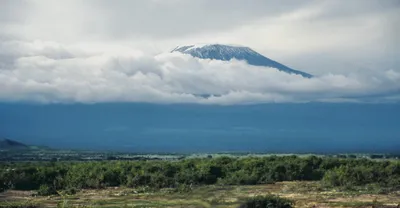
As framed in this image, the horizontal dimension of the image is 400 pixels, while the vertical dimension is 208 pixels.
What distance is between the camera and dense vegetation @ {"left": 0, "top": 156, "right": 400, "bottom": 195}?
164 feet

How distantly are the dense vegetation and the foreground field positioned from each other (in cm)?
245

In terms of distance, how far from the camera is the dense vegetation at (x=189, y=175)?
50.0 m

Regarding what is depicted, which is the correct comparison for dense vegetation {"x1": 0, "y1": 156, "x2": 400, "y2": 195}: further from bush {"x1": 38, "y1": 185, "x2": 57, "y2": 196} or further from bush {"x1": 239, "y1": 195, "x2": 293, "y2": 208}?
bush {"x1": 239, "y1": 195, "x2": 293, "y2": 208}

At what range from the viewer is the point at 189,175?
53.1m

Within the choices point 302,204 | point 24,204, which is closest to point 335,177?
point 302,204

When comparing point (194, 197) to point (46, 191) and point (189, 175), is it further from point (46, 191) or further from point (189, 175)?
point (189, 175)

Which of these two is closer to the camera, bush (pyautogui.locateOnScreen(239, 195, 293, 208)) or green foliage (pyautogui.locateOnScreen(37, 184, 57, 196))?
bush (pyautogui.locateOnScreen(239, 195, 293, 208))

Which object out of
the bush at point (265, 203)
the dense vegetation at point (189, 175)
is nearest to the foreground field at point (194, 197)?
the bush at point (265, 203)

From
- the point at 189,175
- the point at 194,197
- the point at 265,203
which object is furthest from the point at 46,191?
the point at 265,203

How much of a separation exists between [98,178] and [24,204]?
15.9m

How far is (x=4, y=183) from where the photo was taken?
5050 centimetres

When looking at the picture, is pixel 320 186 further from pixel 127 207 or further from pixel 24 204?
pixel 24 204

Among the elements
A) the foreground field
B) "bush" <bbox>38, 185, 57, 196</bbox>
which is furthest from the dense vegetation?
the foreground field

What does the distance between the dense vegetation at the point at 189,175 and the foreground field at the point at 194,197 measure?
8.04ft
